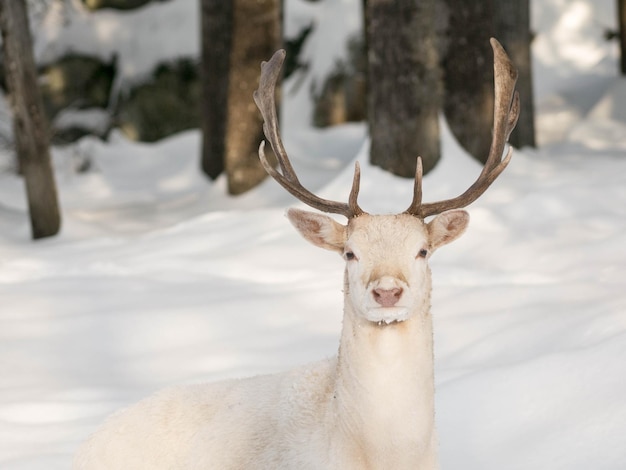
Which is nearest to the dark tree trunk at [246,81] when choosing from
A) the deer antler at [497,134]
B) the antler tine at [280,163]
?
the antler tine at [280,163]

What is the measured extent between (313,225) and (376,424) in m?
0.68

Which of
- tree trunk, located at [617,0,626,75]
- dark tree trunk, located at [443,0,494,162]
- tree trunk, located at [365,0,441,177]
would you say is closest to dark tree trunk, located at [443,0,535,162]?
dark tree trunk, located at [443,0,494,162]

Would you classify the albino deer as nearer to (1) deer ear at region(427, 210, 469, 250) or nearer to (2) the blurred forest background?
(1) deer ear at region(427, 210, 469, 250)

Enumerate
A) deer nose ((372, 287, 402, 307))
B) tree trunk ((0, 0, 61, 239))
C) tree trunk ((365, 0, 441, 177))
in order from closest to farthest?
deer nose ((372, 287, 402, 307)) < tree trunk ((365, 0, 441, 177)) < tree trunk ((0, 0, 61, 239))

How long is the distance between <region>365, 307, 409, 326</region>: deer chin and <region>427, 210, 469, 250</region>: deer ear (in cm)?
36

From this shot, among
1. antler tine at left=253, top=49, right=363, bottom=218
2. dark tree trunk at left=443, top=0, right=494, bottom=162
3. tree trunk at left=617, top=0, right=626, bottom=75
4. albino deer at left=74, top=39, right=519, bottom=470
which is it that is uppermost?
antler tine at left=253, top=49, right=363, bottom=218

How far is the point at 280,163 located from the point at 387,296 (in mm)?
801

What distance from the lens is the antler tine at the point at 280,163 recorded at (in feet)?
10.6

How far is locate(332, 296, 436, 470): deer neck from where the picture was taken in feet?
10.1

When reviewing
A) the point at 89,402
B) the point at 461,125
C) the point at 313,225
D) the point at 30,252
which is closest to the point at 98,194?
the point at 30,252

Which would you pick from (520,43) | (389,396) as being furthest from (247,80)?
(389,396)

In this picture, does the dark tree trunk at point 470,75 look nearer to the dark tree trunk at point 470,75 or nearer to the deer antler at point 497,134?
the dark tree trunk at point 470,75

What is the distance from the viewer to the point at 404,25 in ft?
27.3

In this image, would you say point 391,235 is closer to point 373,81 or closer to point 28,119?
point 373,81
